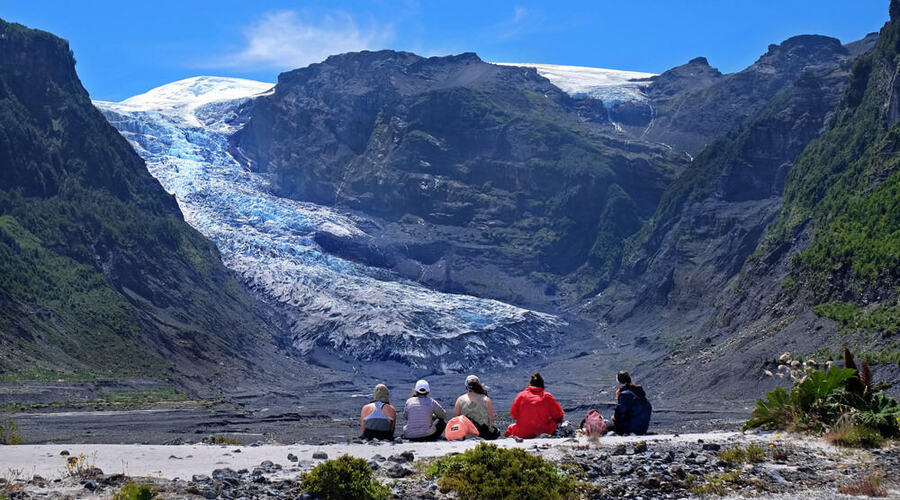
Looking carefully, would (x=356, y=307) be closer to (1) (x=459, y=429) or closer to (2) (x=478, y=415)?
(2) (x=478, y=415)

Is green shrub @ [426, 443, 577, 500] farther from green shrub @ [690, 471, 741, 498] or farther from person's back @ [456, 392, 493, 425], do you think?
person's back @ [456, 392, 493, 425]

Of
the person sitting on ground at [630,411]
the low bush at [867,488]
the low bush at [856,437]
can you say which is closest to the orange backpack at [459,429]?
the person sitting on ground at [630,411]

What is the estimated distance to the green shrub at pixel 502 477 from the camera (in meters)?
14.8

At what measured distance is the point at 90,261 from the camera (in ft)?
405

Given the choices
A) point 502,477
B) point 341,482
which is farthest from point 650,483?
point 341,482

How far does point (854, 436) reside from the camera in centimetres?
1889

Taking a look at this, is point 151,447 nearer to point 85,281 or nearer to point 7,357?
point 7,357

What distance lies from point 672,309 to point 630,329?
8.85 metres

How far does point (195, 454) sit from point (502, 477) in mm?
6953

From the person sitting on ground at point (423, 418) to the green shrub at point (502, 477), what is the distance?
202 inches

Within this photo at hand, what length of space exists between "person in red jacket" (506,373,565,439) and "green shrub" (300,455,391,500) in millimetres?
7452

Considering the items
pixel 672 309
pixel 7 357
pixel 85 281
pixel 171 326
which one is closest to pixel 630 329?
pixel 672 309

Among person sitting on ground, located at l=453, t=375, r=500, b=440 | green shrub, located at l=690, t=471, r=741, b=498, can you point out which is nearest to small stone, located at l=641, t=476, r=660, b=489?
green shrub, located at l=690, t=471, r=741, b=498

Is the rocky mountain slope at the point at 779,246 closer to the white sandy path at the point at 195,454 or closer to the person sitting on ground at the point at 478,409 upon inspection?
the person sitting on ground at the point at 478,409
